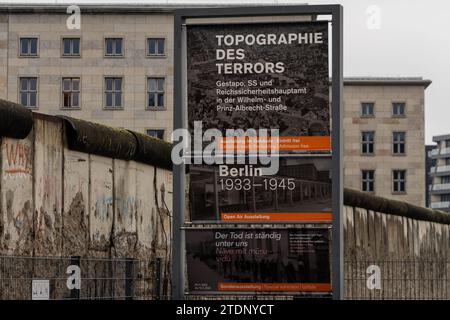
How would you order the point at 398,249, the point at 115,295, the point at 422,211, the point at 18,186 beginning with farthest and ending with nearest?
the point at 422,211 → the point at 398,249 → the point at 115,295 → the point at 18,186

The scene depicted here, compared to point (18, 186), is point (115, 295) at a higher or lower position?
lower

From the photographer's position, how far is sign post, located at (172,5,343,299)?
485 inches

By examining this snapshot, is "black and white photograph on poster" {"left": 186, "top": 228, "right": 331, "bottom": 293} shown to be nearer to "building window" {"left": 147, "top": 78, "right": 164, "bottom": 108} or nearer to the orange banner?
the orange banner

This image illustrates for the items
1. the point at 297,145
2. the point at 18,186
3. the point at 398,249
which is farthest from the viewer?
the point at 398,249

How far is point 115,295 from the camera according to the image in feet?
51.3

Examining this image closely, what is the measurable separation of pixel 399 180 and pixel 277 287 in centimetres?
8637

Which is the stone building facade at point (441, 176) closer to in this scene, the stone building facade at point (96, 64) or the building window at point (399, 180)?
the building window at point (399, 180)

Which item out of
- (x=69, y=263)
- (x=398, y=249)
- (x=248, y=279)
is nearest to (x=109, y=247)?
(x=69, y=263)

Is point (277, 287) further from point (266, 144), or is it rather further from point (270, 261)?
point (266, 144)

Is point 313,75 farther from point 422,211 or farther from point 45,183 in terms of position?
point 422,211

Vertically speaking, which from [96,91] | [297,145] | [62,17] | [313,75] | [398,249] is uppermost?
[62,17]

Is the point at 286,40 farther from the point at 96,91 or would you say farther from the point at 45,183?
the point at 96,91

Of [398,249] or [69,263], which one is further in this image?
[398,249]

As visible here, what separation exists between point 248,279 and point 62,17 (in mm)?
67324
